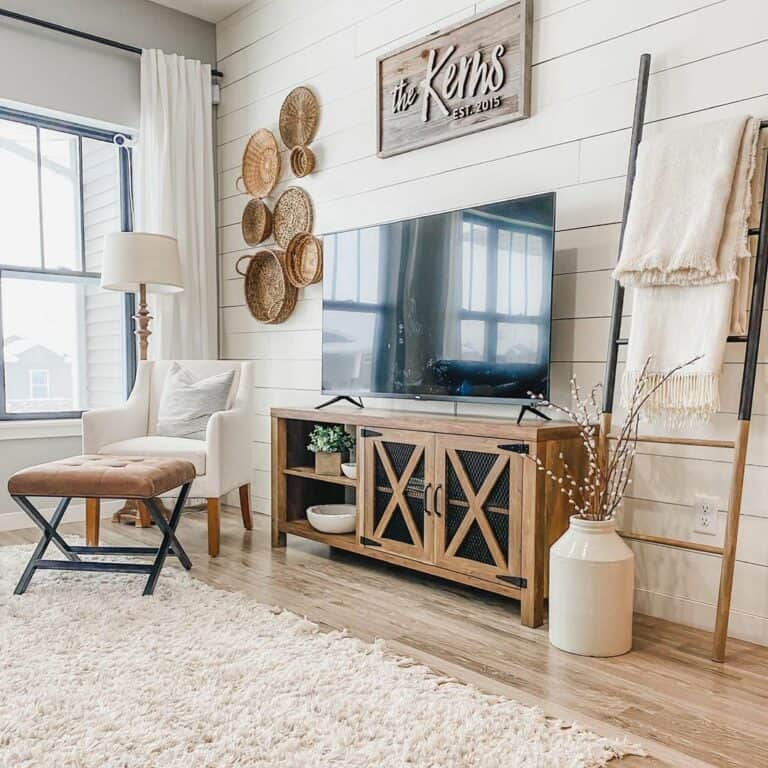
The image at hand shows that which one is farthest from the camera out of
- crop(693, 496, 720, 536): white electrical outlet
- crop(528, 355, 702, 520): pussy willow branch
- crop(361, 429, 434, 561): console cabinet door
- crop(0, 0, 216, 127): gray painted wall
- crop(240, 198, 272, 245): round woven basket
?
crop(240, 198, 272, 245): round woven basket

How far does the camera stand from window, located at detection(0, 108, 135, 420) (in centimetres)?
389

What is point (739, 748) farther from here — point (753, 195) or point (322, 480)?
point (322, 480)

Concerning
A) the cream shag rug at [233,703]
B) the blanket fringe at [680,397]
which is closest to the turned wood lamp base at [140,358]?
the cream shag rug at [233,703]

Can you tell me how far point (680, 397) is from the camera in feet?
7.25

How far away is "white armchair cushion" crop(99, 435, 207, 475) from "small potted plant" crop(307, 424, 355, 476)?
1.54 feet

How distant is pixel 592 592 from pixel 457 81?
202cm

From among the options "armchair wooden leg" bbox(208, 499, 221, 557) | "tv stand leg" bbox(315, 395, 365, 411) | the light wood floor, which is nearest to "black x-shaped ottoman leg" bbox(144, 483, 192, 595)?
the light wood floor

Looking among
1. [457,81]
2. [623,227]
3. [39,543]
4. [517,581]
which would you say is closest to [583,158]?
[623,227]

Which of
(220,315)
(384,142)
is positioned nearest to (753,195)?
(384,142)

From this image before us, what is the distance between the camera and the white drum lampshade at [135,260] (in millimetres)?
3645

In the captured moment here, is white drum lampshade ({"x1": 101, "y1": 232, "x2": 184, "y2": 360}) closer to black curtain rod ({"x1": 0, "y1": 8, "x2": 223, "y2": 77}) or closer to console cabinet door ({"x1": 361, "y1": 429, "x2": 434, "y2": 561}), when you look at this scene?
black curtain rod ({"x1": 0, "y1": 8, "x2": 223, "y2": 77})

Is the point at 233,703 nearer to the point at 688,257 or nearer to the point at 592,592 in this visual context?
the point at 592,592

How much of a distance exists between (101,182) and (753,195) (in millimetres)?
3342

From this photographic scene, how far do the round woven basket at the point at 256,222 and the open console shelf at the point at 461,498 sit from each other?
1284 mm
